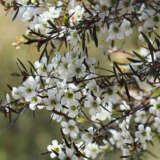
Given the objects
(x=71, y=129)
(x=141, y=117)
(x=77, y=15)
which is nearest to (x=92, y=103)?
(x=71, y=129)

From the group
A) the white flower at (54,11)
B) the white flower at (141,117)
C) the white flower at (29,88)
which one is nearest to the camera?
the white flower at (29,88)

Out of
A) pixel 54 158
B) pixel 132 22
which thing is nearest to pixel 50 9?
pixel 132 22

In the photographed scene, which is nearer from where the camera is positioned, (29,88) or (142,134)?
(29,88)

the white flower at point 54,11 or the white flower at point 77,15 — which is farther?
the white flower at point 54,11

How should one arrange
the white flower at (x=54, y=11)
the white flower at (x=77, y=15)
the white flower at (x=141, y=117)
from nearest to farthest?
1. the white flower at (x=77, y=15)
2. the white flower at (x=54, y=11)
3. the white flower at (x=141, y=117)

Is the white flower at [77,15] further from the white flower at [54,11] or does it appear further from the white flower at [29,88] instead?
the white flower at [29,88]

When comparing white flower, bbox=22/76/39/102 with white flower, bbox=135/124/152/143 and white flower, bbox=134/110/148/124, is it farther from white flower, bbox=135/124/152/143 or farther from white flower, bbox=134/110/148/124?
white flower, bbox=134/110/148/124

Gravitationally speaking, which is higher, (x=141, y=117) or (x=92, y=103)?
(x=141, y=117)

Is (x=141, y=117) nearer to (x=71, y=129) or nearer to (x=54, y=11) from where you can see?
(x=71, y=129)

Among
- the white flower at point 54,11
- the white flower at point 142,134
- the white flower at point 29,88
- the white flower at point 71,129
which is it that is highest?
the white flower at point 54,11

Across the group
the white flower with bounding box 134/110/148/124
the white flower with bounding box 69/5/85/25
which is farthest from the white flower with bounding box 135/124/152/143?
the white flower with bounding box 69/5/85/25

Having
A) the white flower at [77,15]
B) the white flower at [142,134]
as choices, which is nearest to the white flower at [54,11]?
the white flower at [77,15]
